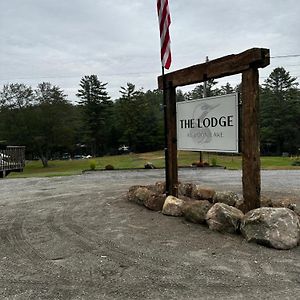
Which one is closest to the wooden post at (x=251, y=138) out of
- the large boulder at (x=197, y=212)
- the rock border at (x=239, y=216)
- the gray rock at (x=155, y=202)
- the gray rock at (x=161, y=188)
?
the rock border at (x=239, y=216)

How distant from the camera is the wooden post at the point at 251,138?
4.97 meters

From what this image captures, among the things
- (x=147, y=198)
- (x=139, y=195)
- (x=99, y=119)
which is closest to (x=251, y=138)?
(x=147, y=198)

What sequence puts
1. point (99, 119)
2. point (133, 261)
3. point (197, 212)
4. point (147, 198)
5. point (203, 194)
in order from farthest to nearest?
point (99, 119), point (203, 194), point (147, 198), point (197, 212), point (133, 261)

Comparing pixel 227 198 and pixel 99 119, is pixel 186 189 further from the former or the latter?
pixel 99 119

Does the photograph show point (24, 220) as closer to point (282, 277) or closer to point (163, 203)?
point (163, 203)

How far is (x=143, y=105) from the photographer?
5212 cm

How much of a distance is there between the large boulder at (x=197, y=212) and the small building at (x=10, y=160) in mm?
12792

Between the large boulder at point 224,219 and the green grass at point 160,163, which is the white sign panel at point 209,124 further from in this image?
the green grass at point 160,163

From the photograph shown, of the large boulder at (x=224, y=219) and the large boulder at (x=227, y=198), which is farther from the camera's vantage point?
the large boulder at (x=227, y=198)

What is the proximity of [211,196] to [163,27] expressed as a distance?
10.4ft

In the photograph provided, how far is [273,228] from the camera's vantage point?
4242 millimetres

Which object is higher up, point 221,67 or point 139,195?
point 221,67

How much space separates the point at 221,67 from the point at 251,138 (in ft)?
4.17

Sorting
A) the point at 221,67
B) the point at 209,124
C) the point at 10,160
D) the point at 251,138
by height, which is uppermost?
the point at 221,67
